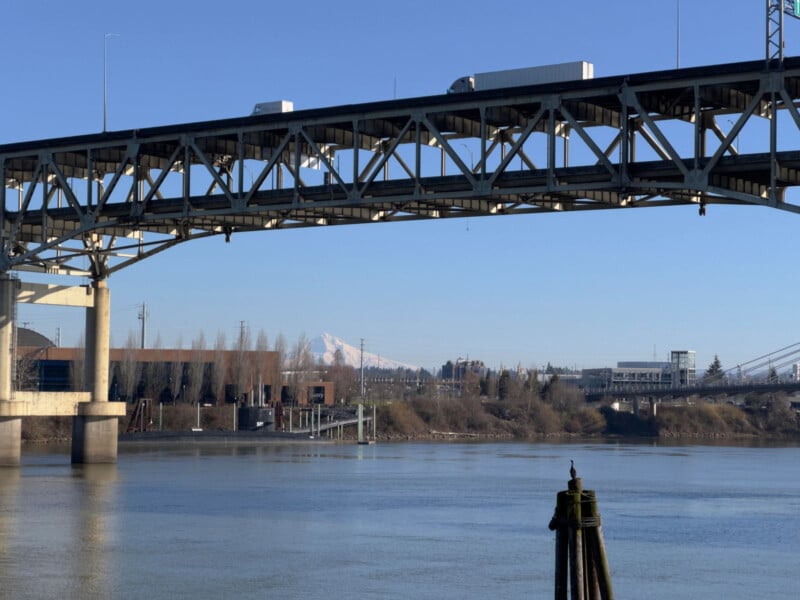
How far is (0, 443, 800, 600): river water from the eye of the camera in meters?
31.7

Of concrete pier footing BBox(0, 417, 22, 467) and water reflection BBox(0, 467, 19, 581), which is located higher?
concrete pier footing BBox(0, 417, 22, 467)

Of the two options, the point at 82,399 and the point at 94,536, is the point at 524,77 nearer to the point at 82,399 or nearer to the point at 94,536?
the point at 94,536

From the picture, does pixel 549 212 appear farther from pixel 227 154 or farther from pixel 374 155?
pixel 227 154

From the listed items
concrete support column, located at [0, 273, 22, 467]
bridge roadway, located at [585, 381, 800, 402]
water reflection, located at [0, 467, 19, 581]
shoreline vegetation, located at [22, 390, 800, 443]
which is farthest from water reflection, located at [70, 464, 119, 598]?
bridge roadway, located at [585, 381, 800, 402]

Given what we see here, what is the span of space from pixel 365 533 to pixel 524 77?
52.9 feet

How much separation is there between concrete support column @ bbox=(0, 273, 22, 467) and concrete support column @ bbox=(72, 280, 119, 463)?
11.8 ft

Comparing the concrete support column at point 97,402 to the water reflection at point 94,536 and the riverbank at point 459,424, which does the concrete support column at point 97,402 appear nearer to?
the water reflection at point 94,536

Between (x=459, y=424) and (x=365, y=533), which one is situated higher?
(x=459, y=424)

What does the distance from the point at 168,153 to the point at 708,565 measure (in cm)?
3181

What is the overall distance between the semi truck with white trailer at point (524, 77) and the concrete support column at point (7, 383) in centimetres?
2760

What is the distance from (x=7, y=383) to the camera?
65938 millimetres

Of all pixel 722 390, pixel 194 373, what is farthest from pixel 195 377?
pixel 722 390

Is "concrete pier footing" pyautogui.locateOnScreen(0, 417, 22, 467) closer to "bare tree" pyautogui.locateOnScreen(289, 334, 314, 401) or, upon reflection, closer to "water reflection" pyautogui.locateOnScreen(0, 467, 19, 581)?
"water reflection" pyautogui.locateOnScreen(0, 467, 19, 581)

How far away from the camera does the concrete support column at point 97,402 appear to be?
69.6m
